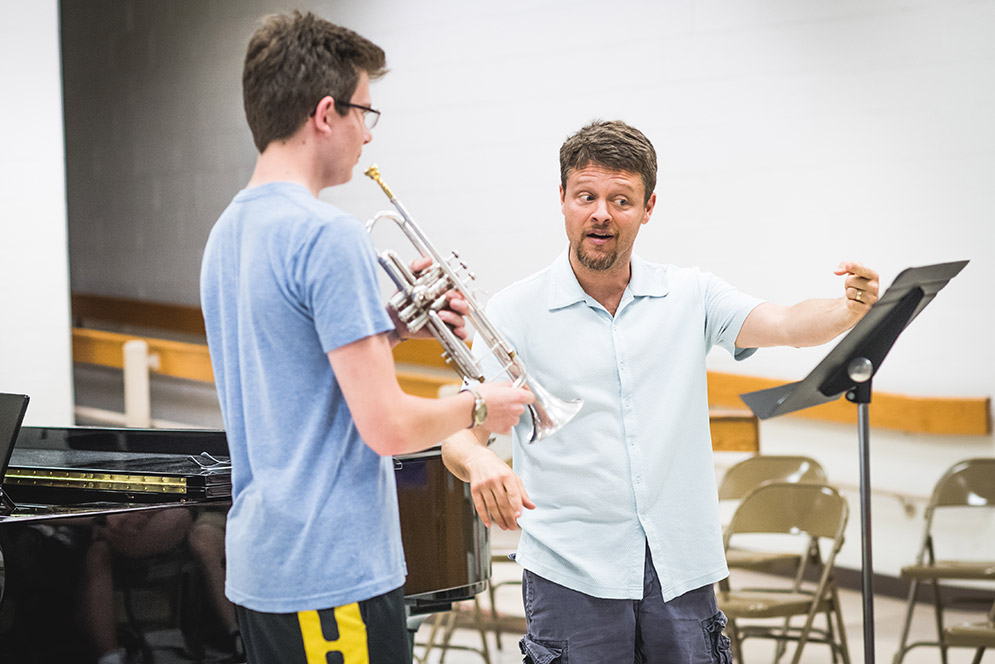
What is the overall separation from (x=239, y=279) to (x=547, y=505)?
0.79m

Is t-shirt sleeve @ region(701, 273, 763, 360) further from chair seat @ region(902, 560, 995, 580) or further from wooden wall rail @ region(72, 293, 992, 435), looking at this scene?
wooden wall rail @ region(72, 293, 992, 435)

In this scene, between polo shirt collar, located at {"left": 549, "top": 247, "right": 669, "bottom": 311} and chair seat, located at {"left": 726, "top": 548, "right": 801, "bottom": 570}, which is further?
chair seat, located at {"left": 726, "top": 548, "right": 801, "bottom": 570}

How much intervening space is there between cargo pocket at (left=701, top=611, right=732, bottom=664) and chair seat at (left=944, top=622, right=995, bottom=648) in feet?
5.02

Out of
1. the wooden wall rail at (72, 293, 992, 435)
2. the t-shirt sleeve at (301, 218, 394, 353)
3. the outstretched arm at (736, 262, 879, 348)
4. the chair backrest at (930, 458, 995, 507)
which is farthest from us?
the wooden wall rail at (72, 293, 992, 435)

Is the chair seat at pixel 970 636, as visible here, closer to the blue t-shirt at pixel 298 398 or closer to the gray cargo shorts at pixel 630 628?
the gray cargo shorts at pixel 630 628

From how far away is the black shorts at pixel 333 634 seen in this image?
132 centimetres

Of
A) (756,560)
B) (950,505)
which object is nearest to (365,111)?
(756,560)

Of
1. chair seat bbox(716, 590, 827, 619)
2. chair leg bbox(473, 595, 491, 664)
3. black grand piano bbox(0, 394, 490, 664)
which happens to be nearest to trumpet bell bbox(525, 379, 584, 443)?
black grand piano bbox(0, 394, 490, 664)

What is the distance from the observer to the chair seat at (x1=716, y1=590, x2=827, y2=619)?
10.7ft

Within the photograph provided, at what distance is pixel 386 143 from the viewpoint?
5.18 m

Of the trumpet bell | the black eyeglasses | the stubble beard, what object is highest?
the black eyeglasses

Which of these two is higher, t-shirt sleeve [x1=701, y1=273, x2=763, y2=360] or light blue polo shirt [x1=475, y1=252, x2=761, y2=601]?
t-shirt sleeve [x1=701, y1=273, x2=763, y2=360]

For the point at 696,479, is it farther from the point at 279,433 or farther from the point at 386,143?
the point at 386,143

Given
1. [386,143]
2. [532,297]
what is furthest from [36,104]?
[532,297]
